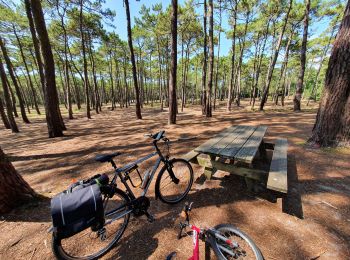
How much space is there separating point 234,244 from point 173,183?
1777mm

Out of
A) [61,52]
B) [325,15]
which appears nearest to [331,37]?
[325,15]

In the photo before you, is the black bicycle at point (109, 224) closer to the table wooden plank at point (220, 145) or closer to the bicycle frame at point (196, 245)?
the bicycle frame at point (196, 245)

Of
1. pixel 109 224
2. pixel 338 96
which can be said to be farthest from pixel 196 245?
pixel 338 96

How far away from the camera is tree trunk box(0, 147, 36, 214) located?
2.35 m

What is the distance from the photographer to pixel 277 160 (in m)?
3.04

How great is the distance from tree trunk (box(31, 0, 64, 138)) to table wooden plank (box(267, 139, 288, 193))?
910cm

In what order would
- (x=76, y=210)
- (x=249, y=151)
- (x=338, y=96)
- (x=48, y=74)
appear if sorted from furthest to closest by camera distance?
(x=48, y=74), (x=338, y=96), (x=249, y=151), (x=76, y=210)

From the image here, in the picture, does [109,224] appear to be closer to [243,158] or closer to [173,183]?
[173,183]

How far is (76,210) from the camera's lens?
5.15ft

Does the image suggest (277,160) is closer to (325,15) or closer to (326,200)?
(326,200)

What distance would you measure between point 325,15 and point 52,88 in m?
24.1

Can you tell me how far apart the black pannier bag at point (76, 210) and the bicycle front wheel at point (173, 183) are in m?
1.14

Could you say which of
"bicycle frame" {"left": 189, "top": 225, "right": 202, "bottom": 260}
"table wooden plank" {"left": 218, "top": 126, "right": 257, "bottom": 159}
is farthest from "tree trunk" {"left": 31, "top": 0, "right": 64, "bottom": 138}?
"bicycle frame" {"left": 189, "top": 225, "right": 202, "bottom": 260}

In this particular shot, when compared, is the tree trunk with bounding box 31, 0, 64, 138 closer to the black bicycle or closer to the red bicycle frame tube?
the black bicycle
